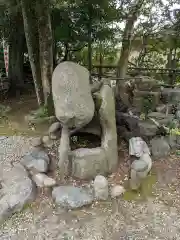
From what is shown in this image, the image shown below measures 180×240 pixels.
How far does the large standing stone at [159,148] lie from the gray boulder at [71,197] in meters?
1.40

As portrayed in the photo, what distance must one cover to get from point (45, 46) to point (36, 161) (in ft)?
7.91

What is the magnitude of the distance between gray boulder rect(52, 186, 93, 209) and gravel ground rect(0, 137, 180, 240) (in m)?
0.07

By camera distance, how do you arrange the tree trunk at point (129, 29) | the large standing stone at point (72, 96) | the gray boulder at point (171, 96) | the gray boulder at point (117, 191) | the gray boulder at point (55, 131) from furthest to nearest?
the tree trunk at point (129, 29), the gray boulder at point (171, 96), the gray boulder at point (55, 131), the gray boulder at point (117, 191), the large standing stone at point (72, 96)

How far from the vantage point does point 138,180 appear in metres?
3.40

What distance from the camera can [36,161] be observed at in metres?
3.57

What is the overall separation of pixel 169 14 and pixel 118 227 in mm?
5959

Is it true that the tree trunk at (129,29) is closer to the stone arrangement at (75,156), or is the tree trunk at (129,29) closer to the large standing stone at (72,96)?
the stone arrangement at (75,156)

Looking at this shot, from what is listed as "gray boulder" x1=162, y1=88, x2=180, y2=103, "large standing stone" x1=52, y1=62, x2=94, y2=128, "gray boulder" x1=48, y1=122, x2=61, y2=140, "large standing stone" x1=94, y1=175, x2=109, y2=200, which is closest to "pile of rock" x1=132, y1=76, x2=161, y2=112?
"gray boulder" x1=162, y1=88, x2=180, y2=103

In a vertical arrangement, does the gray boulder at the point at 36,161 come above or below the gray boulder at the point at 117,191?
above

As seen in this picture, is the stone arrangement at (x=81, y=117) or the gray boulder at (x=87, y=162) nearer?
the stone arrangement at (x=81, y=117)

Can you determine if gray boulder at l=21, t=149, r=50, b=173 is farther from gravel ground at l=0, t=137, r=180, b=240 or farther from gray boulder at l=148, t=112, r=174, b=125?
gray boulder at l=148, t=112, r=174, b=125

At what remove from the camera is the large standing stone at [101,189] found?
322 centimetres

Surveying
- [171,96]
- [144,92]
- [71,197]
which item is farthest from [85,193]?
[171,96]

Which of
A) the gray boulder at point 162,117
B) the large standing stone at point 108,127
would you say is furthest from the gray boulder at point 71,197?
the gray boulder at point 162,117
